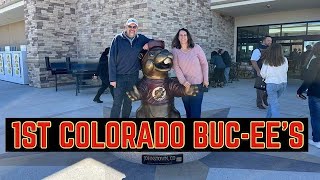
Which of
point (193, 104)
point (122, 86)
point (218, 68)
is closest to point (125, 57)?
point (122, 86)

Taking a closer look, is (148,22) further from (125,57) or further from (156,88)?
(156,88)

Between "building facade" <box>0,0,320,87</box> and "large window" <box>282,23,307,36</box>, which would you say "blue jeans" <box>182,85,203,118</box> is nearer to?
"building facade" <box>0,0,320,87</box>

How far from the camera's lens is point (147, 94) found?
3357 millimetres

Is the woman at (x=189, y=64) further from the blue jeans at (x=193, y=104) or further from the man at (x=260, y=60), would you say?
the man at (x=260, y=60)

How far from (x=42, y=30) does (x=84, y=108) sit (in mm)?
5277

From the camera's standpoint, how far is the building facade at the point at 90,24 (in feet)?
30.3

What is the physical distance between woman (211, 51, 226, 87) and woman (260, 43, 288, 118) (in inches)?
217

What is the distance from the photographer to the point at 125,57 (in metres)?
3.83

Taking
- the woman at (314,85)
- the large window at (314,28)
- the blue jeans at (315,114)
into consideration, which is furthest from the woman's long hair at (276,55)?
the large window at (314,28)

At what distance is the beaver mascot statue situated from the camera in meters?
3.28

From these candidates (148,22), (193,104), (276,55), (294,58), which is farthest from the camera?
(294,58)

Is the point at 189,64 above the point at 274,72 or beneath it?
above

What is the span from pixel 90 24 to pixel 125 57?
753 centimetres

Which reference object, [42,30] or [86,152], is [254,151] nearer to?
[86,152]
